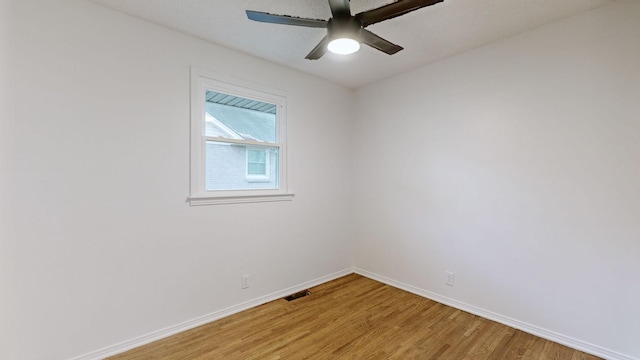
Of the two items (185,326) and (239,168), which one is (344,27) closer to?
(239,168)

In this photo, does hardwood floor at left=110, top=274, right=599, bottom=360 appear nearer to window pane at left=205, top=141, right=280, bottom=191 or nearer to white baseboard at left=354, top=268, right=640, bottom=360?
white baseboard at left=354, top=268, right=640, bottom=360

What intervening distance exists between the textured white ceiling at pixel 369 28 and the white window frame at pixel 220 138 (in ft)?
1.17

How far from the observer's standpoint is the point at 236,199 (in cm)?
275

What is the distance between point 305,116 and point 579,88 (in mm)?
2561

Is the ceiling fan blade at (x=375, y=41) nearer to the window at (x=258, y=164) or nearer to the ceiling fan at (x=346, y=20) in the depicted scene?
the ceiling fan at (x=346, y=20)

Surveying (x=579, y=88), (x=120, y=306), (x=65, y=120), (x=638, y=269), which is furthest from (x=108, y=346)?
(x=579, y=88)

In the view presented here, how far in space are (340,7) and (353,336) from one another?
2.50 metres

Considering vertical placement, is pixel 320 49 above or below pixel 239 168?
above

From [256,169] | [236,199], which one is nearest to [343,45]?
[256,169]

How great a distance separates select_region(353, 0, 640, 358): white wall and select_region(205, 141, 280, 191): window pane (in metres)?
1.56

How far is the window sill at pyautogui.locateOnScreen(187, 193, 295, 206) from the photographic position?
2500 millimetres

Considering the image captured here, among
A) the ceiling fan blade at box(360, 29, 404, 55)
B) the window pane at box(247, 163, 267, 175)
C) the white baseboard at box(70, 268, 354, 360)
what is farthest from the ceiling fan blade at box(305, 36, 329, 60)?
the white baseboard at box(70, 268, 354, 360)

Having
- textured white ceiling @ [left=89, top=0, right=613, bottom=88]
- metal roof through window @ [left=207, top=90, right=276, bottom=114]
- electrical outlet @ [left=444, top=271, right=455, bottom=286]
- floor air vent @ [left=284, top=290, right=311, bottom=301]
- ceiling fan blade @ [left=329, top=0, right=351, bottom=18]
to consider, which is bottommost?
floor air vent @ [left=284, top=290, right=311, bottom=301]

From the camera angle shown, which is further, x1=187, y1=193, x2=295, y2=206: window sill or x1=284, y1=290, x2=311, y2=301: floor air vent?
x1=284, y1=290, x2=311, y2=301: floor air vent
